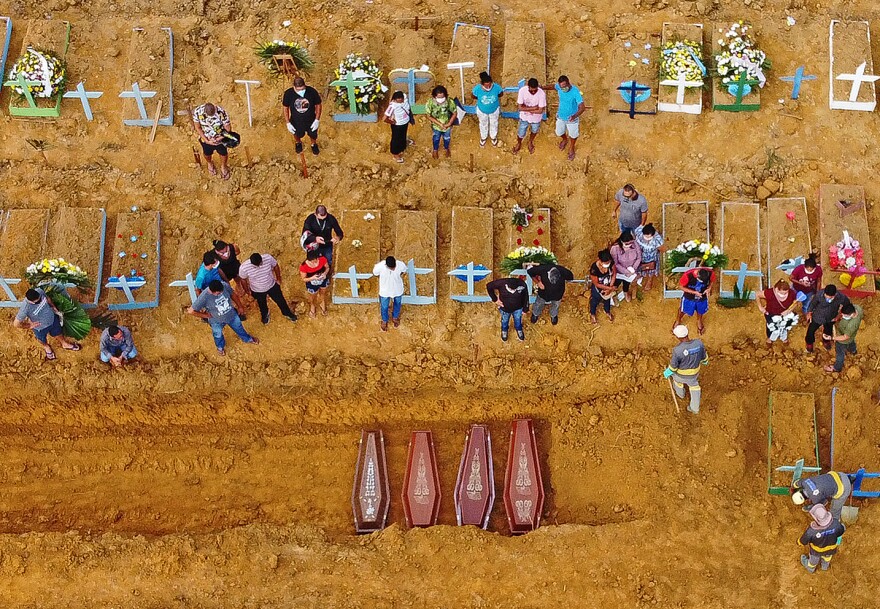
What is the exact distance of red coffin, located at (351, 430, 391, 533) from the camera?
478 inches

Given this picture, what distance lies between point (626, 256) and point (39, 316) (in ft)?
25.7

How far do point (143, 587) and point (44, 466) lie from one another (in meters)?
2.60

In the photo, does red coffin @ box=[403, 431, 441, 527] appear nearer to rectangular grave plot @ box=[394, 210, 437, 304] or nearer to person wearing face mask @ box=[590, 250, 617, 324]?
rectangular grave plot @ box=[394, 210, 437, 304]

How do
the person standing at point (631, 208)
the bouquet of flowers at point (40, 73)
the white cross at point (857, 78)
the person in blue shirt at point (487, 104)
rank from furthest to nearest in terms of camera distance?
the bouquet of flowers at point (40, 73), the white cross at point (857, 78), the person in blue shirt at point (487, 104), the person standing at point (631, 208)

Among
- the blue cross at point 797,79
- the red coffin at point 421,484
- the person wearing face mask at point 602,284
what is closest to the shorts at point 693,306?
the person wearing face mask at point 602,284

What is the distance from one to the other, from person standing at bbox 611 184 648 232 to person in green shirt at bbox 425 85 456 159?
9.01 ft

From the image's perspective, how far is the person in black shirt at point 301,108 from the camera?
12.5 m

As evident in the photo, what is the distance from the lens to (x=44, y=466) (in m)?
12.4

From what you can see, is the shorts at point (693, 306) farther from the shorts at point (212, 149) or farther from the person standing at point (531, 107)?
the shorts at point (212, 149)

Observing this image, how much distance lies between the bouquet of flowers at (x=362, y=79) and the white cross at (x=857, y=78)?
7.26 m

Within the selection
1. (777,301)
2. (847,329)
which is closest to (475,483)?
(777,301)

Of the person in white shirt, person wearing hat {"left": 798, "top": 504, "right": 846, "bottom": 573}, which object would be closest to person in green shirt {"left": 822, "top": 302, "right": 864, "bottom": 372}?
person wearing hat {"left": 798, "top": 504, "right": 846, "bottom": 573}

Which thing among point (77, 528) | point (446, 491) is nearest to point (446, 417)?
point (446, 491)

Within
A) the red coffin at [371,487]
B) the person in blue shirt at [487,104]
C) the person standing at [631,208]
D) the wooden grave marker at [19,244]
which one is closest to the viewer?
the person standing at [631,208]
